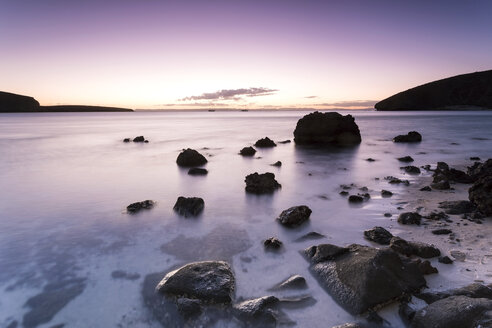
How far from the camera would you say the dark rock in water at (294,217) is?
21.8ft

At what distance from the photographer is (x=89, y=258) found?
5.40m

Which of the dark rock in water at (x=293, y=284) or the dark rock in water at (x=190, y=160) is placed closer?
the dark rock in water at (x=293, y=284)

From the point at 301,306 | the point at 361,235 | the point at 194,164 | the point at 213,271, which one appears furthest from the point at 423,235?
the point at 194,164

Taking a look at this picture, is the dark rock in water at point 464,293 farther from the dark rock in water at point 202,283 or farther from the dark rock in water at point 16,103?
the dark rock in water at point 16,103

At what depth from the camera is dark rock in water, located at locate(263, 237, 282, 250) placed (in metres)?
5.58

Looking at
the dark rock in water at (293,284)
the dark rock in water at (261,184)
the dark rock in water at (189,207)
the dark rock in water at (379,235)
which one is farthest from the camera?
the dark rock in water at (261,184)

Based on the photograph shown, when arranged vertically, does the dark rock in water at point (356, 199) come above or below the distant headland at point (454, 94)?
below

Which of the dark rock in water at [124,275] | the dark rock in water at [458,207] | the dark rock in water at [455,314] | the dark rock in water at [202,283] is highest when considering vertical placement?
the dark rock in water at [455,314]

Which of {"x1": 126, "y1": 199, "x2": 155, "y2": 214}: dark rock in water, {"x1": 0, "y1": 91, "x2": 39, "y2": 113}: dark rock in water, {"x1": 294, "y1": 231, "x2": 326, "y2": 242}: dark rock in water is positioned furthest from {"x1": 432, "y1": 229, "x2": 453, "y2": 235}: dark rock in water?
{"x1": 0, "y1": 91, "x2": 39, "y2": 113}: dark rock in water

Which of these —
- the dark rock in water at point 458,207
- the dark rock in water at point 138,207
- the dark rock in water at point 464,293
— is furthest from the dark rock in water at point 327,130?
the dark rock in water at point 464,293

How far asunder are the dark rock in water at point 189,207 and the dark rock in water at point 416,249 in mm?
4753

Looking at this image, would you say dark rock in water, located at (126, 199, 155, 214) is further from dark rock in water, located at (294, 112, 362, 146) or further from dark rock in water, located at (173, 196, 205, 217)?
dark rock in water, located at (294, 112, 362, 146)

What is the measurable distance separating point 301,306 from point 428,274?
2.11 m

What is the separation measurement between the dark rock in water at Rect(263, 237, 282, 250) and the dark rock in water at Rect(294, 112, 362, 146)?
63.8 ft
